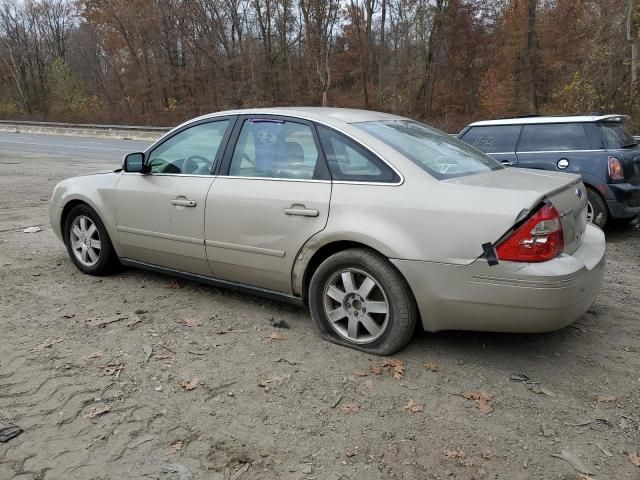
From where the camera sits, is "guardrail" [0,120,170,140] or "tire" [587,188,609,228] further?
"guardrail" [0,120,170,140]

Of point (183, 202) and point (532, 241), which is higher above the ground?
point (183, 202)

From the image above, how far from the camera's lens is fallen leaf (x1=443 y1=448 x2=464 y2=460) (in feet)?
8.74

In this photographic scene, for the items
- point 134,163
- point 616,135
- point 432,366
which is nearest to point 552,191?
point 432,366

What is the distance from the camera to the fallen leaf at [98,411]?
9.89 ft

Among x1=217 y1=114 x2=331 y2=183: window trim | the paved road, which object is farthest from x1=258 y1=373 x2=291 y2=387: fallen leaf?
the paved road

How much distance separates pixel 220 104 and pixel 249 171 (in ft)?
120

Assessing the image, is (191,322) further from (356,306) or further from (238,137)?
(238,137)

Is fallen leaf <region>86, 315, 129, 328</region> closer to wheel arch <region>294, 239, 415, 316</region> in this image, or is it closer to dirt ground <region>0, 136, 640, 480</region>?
dirt ground <region>0, 136, 640, 480</region>

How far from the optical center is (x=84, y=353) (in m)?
3.72

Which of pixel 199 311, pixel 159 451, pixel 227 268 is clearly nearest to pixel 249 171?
pixel 227 268

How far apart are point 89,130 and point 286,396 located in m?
31.1

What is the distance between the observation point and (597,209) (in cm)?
682

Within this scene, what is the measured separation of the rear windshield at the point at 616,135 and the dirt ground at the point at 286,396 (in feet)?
9.77

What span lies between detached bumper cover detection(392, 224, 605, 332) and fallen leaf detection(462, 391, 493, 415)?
1.27 ft
